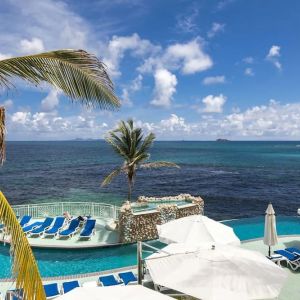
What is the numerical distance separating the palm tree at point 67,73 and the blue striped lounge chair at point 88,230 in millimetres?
12605

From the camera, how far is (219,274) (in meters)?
6.59

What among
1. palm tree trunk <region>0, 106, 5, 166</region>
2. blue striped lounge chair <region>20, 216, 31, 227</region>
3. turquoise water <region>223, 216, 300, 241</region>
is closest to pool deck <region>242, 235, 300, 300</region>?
turquoise water <region>223, 216, 300, 241</region>

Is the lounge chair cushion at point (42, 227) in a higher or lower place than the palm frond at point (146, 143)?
lower

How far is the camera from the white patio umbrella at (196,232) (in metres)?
9.83

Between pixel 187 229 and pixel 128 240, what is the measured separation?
236 inches

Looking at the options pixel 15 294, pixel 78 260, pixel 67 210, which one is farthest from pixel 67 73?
pixel 67 210

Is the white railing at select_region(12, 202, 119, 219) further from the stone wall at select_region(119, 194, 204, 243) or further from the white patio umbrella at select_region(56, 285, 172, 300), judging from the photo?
the white patio umbrella at select_region(56, 285, 172, 300)

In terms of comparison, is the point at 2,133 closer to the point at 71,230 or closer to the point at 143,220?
the point at 143,220

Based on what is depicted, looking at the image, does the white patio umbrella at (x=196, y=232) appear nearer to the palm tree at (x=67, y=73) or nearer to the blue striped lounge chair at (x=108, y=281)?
the blue striped lounge chair at (x=108, y=281)

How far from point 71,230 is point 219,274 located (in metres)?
10.9

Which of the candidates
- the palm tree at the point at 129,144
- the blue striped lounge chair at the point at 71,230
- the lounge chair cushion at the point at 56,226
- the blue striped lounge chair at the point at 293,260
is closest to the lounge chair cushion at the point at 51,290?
the blue striped lounge chair at the point at 71,230

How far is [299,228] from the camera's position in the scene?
18406 mm

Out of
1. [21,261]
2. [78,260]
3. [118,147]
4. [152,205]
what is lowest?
[78,260]

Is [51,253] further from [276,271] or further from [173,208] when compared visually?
[276,271]
